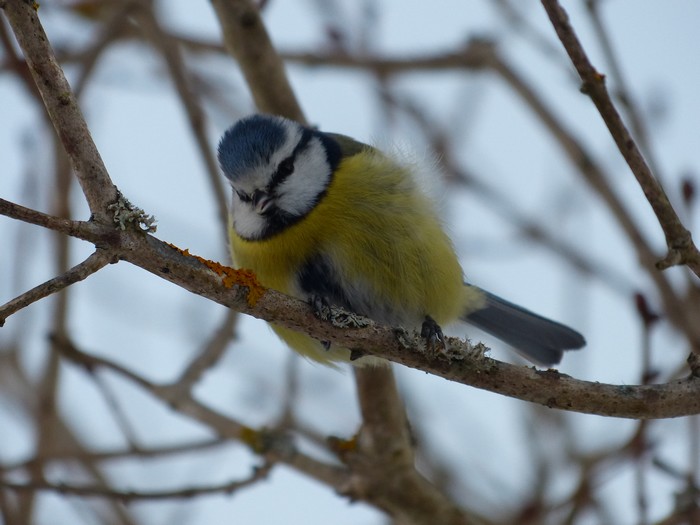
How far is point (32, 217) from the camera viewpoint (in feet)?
Result: 4.83

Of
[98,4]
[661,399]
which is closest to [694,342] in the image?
[661,399]

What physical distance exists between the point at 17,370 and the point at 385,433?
82.0 inches

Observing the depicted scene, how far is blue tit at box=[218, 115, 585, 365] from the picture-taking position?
2545 mm

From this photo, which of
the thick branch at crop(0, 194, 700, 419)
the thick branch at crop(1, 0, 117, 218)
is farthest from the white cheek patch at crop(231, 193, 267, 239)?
the thick branch at crop(1, 0, 117, 218)

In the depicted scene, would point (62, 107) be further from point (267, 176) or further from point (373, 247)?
point (373, 247)

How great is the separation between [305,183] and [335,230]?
23 centimetres

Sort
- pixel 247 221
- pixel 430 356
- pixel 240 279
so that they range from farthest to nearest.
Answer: pixel 247 221
pixel 430 356
pixel 240 279

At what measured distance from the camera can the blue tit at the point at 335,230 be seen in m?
2.54

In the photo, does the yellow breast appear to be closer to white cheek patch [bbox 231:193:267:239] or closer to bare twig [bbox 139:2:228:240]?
white cheek patch [bbox 231:193:267:239]

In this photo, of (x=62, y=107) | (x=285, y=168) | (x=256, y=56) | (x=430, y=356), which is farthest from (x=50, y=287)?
Answer: (x=256, y=56)

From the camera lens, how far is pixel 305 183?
2674mm

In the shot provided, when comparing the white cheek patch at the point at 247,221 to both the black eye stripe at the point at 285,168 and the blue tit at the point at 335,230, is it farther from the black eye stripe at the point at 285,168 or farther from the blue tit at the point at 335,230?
the black eye stripe at the point at 285,168

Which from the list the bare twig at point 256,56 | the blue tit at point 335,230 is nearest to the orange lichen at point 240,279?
the blue tit at point 335,230

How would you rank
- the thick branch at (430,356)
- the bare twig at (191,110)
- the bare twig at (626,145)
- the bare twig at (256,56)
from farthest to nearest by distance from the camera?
the bare twig at (191,110) → the bare twig at (256,56) → the thick branch at (430,356) → the bare twig at (626,145)
